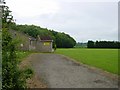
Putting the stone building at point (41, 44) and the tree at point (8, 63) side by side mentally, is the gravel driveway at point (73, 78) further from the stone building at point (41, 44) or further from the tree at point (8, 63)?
the stone building at point (41, 44)

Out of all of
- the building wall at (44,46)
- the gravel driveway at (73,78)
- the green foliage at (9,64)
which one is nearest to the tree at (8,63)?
the green foliage at (9,64)

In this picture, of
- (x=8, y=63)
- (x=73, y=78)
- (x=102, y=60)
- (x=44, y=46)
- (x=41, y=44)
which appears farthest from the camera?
(x=41, y=44)

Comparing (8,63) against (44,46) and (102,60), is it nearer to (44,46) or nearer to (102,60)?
(102,60)

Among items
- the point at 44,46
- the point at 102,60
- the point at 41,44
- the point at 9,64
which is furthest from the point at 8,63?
the point at 41,44

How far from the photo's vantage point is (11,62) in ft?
24.5

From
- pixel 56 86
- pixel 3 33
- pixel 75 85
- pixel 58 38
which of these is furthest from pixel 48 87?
pixel 58 38

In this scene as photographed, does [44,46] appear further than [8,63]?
Yes

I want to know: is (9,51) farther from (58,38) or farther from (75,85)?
(58,38)

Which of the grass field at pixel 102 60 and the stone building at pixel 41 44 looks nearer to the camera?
the grass field at pixel 102 60

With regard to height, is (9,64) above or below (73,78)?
above

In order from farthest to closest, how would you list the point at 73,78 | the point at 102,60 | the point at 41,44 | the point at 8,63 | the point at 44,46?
1. the point at 41,44
2. the point at 44,46
3. the point at 102,60
4. the point at 73,78
5. the point at 8,63

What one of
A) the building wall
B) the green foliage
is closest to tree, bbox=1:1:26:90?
the green foliage

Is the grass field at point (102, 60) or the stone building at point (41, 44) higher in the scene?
the stone building at point (41, 44)

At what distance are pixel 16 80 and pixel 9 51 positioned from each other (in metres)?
0.76
